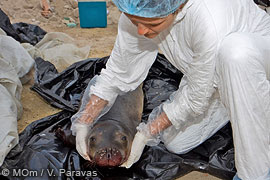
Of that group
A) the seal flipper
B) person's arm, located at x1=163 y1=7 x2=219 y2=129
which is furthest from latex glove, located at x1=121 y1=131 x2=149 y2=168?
the seal flipper

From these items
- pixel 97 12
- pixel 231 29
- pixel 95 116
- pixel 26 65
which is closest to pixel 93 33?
pixel 97 12

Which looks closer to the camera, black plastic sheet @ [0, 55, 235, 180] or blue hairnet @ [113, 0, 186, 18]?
blue hairnet @ [113, 0, 186, 18]

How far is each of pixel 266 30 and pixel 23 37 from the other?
3.28 m

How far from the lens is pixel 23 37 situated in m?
4.50

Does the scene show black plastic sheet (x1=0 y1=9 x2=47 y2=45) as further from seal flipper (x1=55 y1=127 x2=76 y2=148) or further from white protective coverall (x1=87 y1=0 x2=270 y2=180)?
white protective coverall (x1=87 y1=0 x2=270 y2=180)

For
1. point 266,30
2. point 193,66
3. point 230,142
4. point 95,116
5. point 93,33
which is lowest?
point 93,33

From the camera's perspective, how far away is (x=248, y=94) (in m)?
1.92

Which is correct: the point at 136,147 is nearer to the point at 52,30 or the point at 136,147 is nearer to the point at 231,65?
the point at 231,65

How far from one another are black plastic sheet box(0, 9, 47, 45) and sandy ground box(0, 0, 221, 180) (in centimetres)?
63

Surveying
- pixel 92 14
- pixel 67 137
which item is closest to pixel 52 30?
pixel 92 14

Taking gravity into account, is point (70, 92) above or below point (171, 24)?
below

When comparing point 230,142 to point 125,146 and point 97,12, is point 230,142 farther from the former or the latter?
point 97,12

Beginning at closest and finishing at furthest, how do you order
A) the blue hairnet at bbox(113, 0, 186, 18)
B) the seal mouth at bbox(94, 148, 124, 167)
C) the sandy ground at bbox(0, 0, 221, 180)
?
the blue hairnet at bbox(113, 0, 186, 18)
the seal mouth at bbox(94, 148, 124, 167)
the sandy ground at bbox(0, 0, 221, 180)

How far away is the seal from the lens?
8.02 feet
